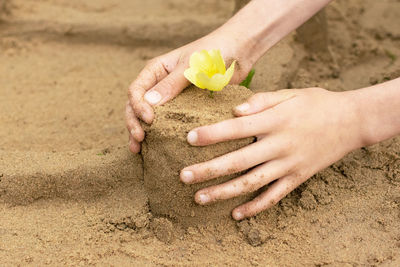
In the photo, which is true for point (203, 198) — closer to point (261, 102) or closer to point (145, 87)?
point (261, 102)

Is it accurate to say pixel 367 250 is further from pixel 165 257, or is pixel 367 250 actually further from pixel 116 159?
pixel 116 159

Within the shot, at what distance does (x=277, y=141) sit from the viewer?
5.18 feet

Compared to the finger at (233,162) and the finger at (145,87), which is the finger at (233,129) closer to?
the finger at (233,162)

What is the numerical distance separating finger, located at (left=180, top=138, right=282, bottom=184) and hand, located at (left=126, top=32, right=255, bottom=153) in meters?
0.24

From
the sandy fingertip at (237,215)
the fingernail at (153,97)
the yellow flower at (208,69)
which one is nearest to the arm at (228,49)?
the fingernail at (153,97)

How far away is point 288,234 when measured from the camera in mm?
1691

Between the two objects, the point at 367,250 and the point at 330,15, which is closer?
the point at 367,250

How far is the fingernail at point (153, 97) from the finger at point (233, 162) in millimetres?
277

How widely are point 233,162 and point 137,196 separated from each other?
19.7 inches

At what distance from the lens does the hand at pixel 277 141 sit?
5.02ft

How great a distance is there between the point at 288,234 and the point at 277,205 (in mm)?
131

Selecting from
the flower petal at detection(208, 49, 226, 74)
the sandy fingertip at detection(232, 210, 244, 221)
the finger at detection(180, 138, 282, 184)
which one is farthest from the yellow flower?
the sandy fingertip at detection(232, 210, 244, 221)

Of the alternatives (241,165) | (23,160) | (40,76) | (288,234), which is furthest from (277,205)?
(40,76)

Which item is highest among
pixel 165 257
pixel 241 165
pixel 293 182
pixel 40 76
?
pixel 241 165
